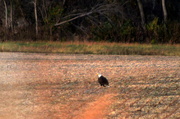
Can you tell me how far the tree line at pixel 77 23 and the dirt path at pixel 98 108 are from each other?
20020 mm

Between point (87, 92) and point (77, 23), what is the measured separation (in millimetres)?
23201

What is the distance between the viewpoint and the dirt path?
267 inches

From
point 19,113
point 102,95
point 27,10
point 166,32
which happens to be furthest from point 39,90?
point 27,10

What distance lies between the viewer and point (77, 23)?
31844 millimetres

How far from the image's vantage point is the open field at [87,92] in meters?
7.03

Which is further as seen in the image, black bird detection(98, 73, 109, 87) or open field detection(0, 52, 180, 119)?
black bird detection(98, 73, 109, 87)

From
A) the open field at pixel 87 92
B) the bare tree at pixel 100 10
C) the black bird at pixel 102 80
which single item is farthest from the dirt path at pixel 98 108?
the bare tree at pixel 100 10

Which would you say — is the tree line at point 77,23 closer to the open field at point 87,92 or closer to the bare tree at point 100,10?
the bare tree at point 100,10

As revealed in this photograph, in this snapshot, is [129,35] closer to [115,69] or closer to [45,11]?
[45,11]

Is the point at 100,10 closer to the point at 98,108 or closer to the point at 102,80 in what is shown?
the point at 102,80

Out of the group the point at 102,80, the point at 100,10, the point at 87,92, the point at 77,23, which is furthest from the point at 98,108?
the point at 77,23

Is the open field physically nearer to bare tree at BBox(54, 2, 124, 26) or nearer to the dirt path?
the dirt path

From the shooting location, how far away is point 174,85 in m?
9.84

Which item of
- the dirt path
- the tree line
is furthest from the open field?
the tree line
